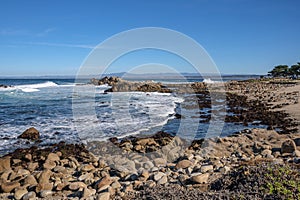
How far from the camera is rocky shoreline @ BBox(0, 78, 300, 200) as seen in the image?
13.8ft

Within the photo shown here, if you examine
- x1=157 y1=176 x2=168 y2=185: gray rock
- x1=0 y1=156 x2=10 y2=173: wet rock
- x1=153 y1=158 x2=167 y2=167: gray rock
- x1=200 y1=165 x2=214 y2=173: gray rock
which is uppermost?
x1=200 y1=165 x2=214 y2=173: gray rock

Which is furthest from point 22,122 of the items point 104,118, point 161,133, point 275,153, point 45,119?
point 275,153

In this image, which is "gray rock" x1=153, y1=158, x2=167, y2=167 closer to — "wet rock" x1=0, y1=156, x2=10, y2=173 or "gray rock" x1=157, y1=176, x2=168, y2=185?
"gray rock" x1=157, y1=176, x2=168, y2=185

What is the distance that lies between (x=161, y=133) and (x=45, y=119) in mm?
6986

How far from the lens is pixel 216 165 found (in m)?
5.82

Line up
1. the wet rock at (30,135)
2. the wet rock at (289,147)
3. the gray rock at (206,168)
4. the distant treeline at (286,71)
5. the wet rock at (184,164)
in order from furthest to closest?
the distant treeline at (286,71)
the wet rock at (30,135)
the wet rock at (289,147)
the wet rock at (184,164)
the gray rock at (206,168)

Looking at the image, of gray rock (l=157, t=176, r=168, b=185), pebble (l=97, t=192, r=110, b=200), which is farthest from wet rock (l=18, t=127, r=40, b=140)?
gray rock (l=157, t=176, r=168, b=185)

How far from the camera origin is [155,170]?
6.03m

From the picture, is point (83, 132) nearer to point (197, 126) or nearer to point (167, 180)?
point (197, 126)

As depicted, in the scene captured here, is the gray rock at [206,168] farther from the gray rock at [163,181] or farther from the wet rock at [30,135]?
Result: the wet rock at [30,135]

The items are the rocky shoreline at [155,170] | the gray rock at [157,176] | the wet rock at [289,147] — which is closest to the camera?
the rocky shoreline at [155,170]

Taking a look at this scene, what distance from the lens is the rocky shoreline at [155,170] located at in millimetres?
4191

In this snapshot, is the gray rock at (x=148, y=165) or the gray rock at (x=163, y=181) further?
the gray rock at (x=148, y=165)

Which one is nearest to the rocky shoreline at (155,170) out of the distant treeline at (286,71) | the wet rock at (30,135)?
the wet rock at (30,135)
